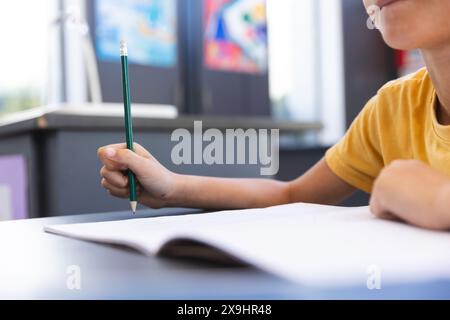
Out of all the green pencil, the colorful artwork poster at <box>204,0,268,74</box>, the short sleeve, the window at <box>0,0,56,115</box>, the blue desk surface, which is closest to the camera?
the blue desk surface

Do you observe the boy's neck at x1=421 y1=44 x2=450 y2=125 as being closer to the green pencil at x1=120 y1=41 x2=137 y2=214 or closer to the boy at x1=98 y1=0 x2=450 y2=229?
the boy at x1=98 y1=0 x2=450 y2=229

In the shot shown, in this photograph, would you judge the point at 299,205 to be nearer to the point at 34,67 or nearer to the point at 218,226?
the point at 218,226

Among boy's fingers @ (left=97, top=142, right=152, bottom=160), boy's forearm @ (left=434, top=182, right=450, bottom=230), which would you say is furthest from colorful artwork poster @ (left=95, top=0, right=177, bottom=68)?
boy's forearm @ (left=434, top=182, right=450, bottom=230)

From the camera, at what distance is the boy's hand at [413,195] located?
39 cm

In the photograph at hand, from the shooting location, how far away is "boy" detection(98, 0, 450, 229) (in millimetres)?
421

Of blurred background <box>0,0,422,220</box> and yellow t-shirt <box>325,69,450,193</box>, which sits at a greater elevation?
blurred background <box>0,0,422,220</box>

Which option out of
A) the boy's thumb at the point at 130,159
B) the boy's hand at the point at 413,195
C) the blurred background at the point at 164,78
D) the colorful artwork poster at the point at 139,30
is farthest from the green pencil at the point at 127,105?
the colorful artwork poster at the point at 139,30

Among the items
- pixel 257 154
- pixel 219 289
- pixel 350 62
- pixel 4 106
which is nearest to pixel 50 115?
pixel 257 154

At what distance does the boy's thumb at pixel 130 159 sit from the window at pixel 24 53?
1439 millimetres

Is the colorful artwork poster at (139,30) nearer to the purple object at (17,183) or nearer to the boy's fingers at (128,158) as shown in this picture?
the purple object at (17,183)

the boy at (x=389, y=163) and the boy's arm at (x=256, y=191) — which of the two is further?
the boy's arm at (x=256, y=191)

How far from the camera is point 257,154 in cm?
154

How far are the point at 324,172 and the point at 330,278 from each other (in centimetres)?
61

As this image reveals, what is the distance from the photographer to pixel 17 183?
1.34 meters
